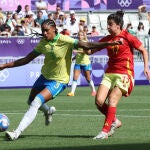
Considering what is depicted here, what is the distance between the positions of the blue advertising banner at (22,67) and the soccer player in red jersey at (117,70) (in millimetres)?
14715

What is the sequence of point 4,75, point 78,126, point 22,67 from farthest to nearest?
1. point 22,67
2. point 4,75
3. point 78,126

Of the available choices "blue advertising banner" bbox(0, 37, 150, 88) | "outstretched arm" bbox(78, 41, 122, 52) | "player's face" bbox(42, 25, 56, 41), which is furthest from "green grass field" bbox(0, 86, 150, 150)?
"blue advertising banner" bbox(0, 37, 150, 88)

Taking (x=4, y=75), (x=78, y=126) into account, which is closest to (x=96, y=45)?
(x=78, y=126)

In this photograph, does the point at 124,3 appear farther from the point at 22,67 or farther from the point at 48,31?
the point at 48,31

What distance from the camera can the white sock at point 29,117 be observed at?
12.4m

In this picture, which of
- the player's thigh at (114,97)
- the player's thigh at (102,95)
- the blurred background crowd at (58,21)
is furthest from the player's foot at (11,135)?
the blurred background crowd at (58,21)

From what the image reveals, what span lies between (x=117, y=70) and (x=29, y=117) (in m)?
1.79

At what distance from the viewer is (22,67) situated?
28.1m

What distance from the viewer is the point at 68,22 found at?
1335 inches

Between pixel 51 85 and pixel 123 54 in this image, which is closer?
pixel 51 85

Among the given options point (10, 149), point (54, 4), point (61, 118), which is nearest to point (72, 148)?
point (10, 149)

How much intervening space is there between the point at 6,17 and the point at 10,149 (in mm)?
21523

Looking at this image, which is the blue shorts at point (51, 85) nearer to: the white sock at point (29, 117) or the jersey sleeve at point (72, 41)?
the white sock at point (29, 117)

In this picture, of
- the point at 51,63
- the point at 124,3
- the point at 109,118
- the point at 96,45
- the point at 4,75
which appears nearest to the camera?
the point at 96,45
